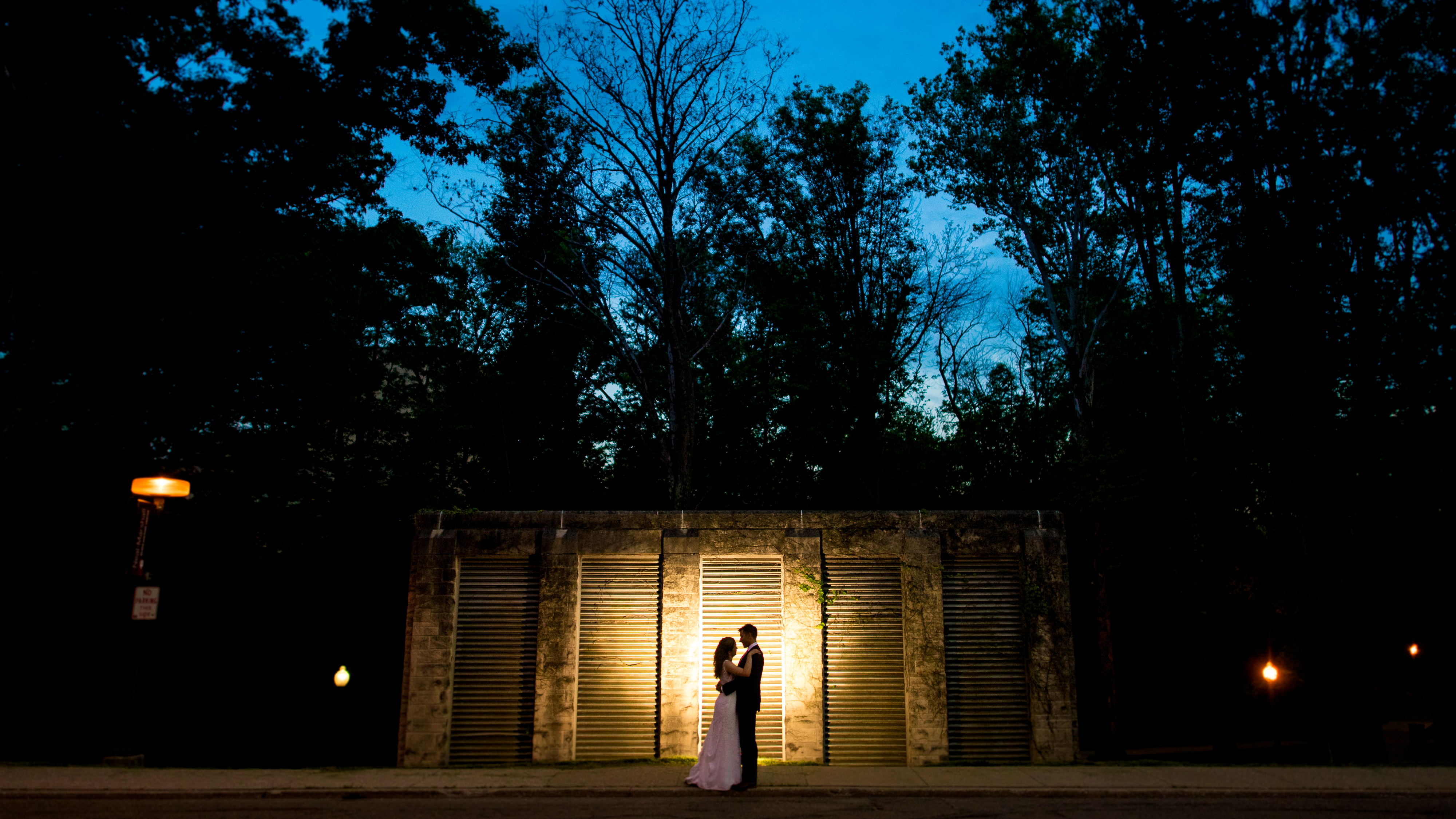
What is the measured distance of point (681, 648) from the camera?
38.8 ft

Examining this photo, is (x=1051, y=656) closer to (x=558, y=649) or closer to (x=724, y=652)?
(x=724, y=652)

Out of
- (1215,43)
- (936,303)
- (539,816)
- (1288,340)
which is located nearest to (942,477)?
(936,303)

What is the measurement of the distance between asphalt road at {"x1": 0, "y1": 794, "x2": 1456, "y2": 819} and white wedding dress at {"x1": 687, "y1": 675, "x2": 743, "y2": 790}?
28 centimetres

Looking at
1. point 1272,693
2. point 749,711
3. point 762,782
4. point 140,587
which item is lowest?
point 1272,693

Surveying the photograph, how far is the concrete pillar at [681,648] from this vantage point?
38.2 ft

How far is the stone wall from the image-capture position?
11.6 metres

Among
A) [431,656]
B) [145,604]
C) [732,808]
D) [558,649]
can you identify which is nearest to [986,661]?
[732,808]

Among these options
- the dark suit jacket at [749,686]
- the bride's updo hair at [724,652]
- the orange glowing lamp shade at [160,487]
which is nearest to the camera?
the dark suit jacket at [749,686]

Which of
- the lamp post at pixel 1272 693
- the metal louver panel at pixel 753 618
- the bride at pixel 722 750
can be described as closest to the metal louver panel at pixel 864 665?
the metal louver panel at pixel 753 618

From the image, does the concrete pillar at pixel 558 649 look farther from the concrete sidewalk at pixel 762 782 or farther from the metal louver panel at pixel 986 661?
the metal louver panel at pixel 986 661

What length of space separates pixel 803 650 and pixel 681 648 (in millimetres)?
1682

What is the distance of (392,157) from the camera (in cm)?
1750

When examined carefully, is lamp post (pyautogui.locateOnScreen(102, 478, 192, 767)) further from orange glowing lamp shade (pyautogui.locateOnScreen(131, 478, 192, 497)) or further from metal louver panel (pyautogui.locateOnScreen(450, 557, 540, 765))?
metal louver panel (pyautogui.locateOnScreen(450, 557, 540, 765))

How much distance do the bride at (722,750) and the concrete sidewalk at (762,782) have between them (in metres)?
0.22
